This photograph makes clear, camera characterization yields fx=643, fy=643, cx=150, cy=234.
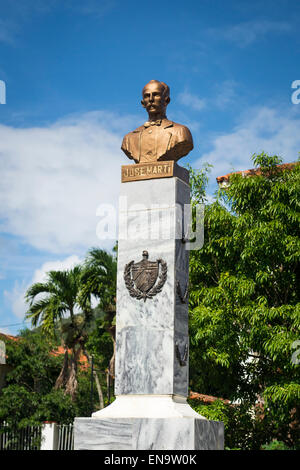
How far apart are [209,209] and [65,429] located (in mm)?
8497

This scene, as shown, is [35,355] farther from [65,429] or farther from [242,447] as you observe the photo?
[242,447]

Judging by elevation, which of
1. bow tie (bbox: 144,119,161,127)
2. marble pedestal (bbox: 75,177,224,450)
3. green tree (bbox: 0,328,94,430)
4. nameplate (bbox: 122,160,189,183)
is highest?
bow tie (bbox: 144,119,161,127)

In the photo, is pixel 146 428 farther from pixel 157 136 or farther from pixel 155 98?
pixel 155 98

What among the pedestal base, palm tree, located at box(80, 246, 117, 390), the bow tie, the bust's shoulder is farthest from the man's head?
palm tree, located at box(80, 246, 117, 390)

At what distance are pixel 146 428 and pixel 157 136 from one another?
4.19 metres

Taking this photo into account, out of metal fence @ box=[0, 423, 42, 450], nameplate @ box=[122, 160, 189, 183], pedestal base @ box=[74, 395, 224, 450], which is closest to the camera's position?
pedestal base @ box=[74, 395, 224, 450]

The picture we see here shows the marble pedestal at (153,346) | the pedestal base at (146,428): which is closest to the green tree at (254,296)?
the marble pedestal at (153,346)

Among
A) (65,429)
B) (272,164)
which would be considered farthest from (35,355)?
(272,164)

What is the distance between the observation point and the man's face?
9711 mm

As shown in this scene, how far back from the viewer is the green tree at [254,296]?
13.9 meters

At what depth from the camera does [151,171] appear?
30.5 feet

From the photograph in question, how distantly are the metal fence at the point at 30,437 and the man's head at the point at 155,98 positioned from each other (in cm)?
1226

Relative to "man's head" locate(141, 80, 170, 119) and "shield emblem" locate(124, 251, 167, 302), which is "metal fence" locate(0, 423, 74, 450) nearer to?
"shield emblem" locate(124, 251, 167, 302)

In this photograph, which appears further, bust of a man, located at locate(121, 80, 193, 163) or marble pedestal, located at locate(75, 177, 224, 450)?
bust of a man, located at locate(121, 80, 193, 163)
